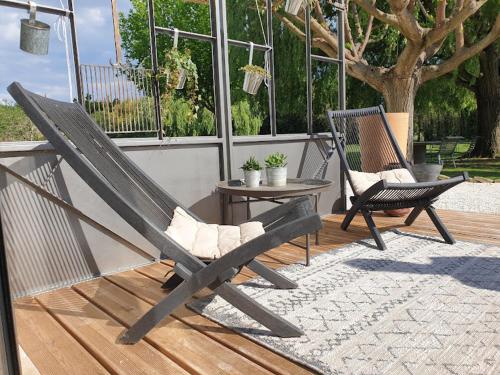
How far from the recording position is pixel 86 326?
1.98 metres

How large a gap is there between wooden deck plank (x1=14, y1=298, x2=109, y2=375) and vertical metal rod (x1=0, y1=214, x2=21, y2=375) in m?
1.04

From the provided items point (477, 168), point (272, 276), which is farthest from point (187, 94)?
point (477, 168)

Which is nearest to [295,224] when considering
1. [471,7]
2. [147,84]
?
[147,84]

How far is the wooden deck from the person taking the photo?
63.3 inches

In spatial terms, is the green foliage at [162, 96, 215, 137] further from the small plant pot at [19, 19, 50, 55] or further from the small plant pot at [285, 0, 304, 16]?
the small plant pot at [19, 19, 50, 55]

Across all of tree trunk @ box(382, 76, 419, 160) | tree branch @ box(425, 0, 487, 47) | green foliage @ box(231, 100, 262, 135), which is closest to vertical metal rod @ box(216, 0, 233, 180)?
tree branch @ box(425, 0, 487, 47)

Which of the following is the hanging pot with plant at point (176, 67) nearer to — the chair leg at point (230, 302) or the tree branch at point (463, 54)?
the chair leg at point (230, 302)

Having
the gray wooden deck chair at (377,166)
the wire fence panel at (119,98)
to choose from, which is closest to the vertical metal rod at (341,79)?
the gray wooden deck chair at (377,166)

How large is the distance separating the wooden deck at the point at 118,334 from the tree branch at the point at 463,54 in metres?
7.24

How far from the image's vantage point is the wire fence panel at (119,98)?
286 cm

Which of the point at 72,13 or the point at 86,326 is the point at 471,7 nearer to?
the point at 72,13

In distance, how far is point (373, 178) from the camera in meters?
3.62

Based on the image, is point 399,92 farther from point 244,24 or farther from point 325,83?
point 244,24

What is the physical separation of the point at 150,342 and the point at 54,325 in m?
0.59
